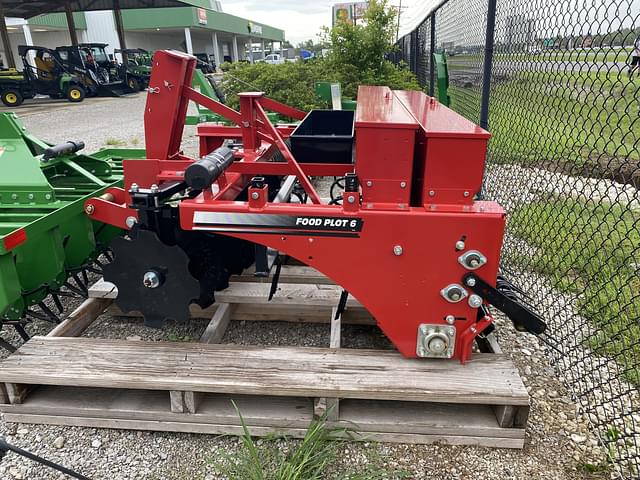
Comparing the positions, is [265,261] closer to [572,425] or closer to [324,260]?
[324,260]

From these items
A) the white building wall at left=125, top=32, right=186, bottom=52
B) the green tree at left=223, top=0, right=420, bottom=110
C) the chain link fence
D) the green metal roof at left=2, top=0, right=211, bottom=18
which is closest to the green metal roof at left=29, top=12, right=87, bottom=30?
the green metal roof at left=2, top=0, right=211, bottom=18

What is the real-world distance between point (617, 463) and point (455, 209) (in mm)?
1383

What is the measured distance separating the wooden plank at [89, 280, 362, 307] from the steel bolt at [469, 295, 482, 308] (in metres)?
0.96

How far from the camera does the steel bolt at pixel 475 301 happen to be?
2.38 m

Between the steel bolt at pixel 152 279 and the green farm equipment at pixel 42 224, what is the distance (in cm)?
81

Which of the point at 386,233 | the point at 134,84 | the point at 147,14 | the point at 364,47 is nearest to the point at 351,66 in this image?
the point at 364,47

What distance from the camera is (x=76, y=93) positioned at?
19516 millimetres

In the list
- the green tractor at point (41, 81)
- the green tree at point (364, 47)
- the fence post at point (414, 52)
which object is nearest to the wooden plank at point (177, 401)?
the green tree at point (364, 47)

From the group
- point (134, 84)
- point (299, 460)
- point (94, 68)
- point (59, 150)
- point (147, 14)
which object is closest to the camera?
point (299, 460)

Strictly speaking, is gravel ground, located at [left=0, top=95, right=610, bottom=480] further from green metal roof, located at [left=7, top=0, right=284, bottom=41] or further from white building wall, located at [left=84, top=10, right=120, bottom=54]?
white building wall, located at [left=84, top=10, right=120, bottom=54]

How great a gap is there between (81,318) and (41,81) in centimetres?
1947

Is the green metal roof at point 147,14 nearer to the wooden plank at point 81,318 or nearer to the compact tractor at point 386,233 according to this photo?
the wooden plank at point 81,318

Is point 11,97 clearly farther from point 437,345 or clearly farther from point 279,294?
point 437,345

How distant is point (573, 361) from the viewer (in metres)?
3.08
